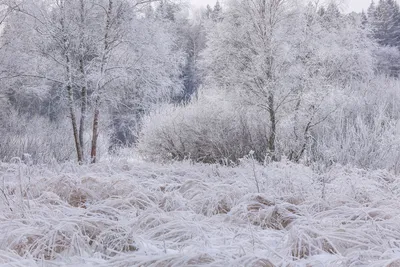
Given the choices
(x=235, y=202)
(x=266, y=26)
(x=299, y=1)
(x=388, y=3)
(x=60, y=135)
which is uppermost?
(x=388, y=3)

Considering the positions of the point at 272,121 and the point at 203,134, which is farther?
the point at 203,134

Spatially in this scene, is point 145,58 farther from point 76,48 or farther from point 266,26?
point 266,26

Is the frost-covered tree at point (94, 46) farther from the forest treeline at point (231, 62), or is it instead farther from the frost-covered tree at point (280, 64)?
the frost-covered tree at point (280, 64)

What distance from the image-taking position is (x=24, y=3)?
757 centimetres

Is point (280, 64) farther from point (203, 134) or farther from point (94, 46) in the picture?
point (94, 46)

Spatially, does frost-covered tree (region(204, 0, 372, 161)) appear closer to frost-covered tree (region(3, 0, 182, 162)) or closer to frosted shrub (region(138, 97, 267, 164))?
frosted shrub (region(138, 97, 267, 164))

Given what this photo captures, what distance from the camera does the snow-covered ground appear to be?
6.81ft

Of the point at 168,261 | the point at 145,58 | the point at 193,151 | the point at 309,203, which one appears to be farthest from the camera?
the point at 193,151

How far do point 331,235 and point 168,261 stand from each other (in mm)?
1067

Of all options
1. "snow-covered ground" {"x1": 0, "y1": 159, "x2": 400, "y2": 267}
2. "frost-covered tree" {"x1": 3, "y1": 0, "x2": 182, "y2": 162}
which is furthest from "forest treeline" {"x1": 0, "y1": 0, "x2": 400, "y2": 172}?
"snow-covered ground" {"x1": 0, "y1": 159, "x2": 400, "y2": 267}

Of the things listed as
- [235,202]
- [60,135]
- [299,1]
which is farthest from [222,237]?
[60,135]

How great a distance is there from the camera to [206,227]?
2.65 meters

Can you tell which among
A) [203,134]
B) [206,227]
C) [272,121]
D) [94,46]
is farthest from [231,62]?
[206,227]

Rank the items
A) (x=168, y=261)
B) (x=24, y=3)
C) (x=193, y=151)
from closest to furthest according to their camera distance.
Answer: (x=168, y=261) → (x=24, y=3) → (x=193, y=151)
